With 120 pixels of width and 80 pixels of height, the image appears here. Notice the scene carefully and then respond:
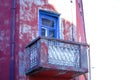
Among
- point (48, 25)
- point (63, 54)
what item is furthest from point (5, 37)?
point (63, 54)

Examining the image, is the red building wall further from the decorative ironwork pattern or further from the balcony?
the decorative ironwork pattern

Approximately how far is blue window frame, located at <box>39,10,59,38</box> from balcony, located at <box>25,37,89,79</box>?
136cm

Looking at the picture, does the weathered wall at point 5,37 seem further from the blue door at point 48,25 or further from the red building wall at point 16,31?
the blue door at point 48,25

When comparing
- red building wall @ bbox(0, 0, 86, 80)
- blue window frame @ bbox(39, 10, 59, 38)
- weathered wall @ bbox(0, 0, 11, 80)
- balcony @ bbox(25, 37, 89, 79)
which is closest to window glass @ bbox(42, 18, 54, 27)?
blue window frame @ bbox(39, 10, 59, 38)

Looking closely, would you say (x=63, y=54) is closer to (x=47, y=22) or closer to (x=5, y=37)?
(x=47, y=22)

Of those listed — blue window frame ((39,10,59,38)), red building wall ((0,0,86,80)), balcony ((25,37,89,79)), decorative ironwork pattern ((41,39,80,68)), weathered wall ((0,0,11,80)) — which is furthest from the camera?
blue window frame ((39,10,59,38))

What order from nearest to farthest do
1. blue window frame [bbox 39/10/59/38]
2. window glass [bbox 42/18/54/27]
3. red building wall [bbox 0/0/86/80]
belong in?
red building wall [bbox 0/0/86/80] → blue window frame [bbox 39/10/59/38] → window glass [bbox 42/18/54/27]

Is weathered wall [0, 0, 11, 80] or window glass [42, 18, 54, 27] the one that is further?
window glass [42, 18, 54, 27]

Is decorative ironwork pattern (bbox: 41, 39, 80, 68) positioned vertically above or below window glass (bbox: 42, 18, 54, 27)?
below

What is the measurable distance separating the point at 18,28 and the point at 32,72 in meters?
1.81

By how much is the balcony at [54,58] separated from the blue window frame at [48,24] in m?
1.36

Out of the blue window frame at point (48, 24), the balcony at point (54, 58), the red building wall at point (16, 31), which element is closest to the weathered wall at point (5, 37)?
the red building wall at point (16, 31)

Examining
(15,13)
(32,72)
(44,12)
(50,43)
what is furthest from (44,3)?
(32,72)

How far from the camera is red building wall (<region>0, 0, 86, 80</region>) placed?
11820 millimetres
